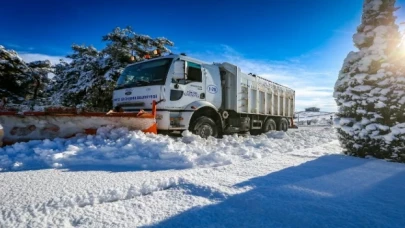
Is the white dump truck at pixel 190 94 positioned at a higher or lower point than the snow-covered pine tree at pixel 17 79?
lower

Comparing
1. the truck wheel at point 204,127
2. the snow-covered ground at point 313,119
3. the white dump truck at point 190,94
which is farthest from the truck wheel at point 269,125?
the snow-covered ground at point 313,119

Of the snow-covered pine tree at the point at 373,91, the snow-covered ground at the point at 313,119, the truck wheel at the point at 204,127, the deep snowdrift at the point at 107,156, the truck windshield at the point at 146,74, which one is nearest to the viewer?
the deep snowdrift at the point at 107,156

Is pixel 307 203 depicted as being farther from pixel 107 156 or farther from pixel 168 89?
pixel 168 89

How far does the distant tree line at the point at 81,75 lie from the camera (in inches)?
469

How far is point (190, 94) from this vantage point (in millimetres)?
6109

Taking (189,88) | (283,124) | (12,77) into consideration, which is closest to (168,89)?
(189,88)

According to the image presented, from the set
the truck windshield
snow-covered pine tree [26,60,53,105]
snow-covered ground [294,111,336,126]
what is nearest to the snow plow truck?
the truck windshield

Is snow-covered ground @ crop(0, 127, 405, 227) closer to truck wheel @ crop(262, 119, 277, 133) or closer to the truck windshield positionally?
the truck windshield

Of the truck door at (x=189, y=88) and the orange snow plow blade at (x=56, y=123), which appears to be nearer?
the orange snow plow blade at (x=56, y=123)

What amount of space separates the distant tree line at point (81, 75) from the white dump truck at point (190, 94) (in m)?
5.43

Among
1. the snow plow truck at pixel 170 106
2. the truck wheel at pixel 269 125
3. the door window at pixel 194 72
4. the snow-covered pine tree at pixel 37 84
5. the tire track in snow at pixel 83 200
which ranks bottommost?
the tire track in snow at pixel 83 200

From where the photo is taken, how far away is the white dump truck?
559 centimetres

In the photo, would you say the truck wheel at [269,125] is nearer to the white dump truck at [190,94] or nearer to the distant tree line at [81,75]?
the white dump truck at [190,94]

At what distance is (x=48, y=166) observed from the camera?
115 inches
